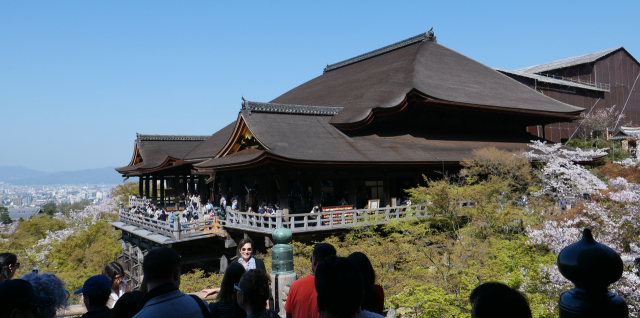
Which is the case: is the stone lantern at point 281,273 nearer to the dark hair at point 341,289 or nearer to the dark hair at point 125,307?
the dark hair at point 125,307

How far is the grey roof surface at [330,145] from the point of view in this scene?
16673 millimetres

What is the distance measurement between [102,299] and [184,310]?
0.93m

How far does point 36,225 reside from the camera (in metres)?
40.0

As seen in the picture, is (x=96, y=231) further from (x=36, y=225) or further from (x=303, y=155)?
(x=303, y=155)

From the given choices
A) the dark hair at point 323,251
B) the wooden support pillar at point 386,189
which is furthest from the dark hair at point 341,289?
the wooden support pillar at point 386,189

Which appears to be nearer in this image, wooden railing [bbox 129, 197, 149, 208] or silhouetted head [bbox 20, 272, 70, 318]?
silhouetted head [bbox 20, 272, 70, 318]

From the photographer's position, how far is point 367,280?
3467mm

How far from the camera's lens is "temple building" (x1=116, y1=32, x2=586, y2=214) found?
17.6m

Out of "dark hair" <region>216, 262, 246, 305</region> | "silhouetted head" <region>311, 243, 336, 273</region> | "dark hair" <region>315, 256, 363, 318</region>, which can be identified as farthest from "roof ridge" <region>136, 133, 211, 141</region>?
"dark hair" <region>315, 256, 363, 318</region>

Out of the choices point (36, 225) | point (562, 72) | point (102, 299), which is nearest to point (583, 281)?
point (102, 299)

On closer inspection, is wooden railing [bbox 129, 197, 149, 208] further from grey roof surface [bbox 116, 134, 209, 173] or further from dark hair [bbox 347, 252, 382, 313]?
dark hair [bbox 347, 252, 382, 313]

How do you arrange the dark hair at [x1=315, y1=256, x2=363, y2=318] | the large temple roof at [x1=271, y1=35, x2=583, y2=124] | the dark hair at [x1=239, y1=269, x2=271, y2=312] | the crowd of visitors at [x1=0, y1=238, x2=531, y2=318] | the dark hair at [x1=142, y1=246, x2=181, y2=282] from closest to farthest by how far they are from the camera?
1. the crowd of visitors at [x1=0, y1=238, x2=531, y2=318]
2. the dark hair at [x1=315, y1=256, x2=363, y2=318]
3. the dark hair at [x1=142, y1=246, x2=181, y2=282]
4. the dark hair at [x1=239, y1=269, x2=271, y2=312]
5. the large temple roof at [x1=271, y1=35, x2=583, y2=124]

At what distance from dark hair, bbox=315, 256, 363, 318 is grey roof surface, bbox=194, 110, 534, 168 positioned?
1290 centimetres

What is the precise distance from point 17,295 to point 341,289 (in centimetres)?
212
